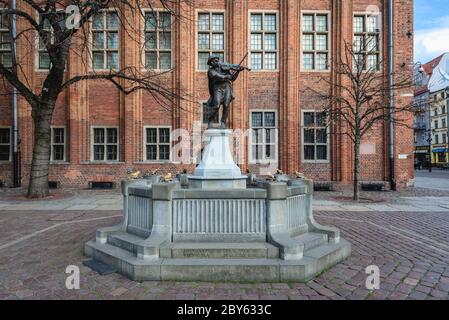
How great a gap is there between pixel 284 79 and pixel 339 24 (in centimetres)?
446

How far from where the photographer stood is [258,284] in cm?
421

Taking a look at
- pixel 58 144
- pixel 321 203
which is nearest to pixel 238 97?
pixel 321 203

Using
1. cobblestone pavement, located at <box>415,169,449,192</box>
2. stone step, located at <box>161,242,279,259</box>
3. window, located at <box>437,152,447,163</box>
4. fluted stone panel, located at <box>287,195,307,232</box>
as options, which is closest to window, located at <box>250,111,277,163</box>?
cobblestone pavement, located at <box>415,169,449,192</box>

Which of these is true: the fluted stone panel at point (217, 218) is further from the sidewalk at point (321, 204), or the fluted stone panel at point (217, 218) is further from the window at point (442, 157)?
the window at point (442, 157)

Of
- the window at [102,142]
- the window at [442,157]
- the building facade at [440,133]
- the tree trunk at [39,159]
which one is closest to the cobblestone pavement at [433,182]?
the window at [102,142]

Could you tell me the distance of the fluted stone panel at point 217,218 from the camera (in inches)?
200

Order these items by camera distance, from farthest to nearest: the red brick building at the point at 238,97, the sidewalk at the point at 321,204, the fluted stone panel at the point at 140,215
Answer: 1. the red brick building at the point at 238,97
2. the sidewalk at the point at 321,204
3. the fluted stone panel at the point at 140,215

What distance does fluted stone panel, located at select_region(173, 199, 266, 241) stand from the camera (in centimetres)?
508

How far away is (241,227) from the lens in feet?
16.7

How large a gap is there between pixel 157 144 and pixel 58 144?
223 inches

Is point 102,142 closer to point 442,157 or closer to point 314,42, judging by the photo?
point 314,42

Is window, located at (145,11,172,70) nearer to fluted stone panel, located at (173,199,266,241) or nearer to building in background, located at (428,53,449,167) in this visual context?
fluted stone panel, located at (173,199,266,241)

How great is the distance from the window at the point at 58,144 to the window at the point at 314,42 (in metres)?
14.4
